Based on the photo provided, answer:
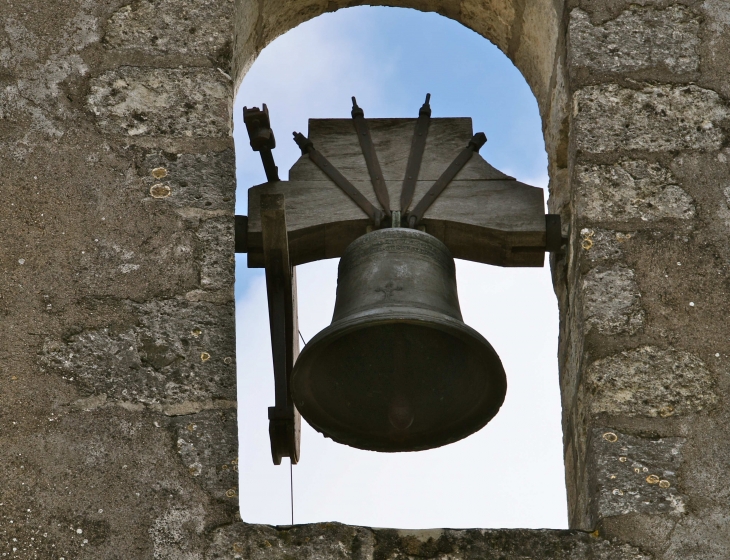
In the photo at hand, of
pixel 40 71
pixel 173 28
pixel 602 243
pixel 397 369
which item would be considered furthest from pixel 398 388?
pixel 40 71

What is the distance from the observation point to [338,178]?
166 inches

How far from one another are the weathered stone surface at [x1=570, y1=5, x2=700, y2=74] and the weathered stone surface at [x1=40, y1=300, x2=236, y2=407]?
122 centimetres

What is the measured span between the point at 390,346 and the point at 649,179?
0.75 metres

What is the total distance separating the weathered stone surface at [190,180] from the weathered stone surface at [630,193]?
0.85m

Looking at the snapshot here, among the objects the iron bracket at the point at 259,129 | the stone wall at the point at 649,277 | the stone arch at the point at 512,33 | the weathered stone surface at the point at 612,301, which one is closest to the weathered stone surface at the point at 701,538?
the stone wall at the point at 649,277

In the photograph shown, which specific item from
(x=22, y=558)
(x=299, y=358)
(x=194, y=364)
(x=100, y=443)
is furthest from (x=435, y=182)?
(x=22, y=558)

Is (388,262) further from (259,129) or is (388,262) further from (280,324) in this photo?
(259,129)

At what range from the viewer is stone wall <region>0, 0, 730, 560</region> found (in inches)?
132

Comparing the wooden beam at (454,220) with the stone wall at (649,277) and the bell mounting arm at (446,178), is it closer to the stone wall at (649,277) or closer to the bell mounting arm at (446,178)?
the bell mounting arm at (446,178)

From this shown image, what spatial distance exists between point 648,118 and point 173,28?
1225 mm

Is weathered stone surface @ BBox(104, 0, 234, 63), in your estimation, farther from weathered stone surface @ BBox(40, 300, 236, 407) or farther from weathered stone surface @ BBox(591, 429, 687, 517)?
weathered stone surface @ BBox(591, 429, 687, 517)

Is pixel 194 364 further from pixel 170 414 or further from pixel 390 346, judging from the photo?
pixel 390 346

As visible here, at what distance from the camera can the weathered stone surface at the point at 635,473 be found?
340cm

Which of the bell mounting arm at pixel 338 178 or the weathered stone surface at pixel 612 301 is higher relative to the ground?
the bell mounting arm at pixel 338 178
